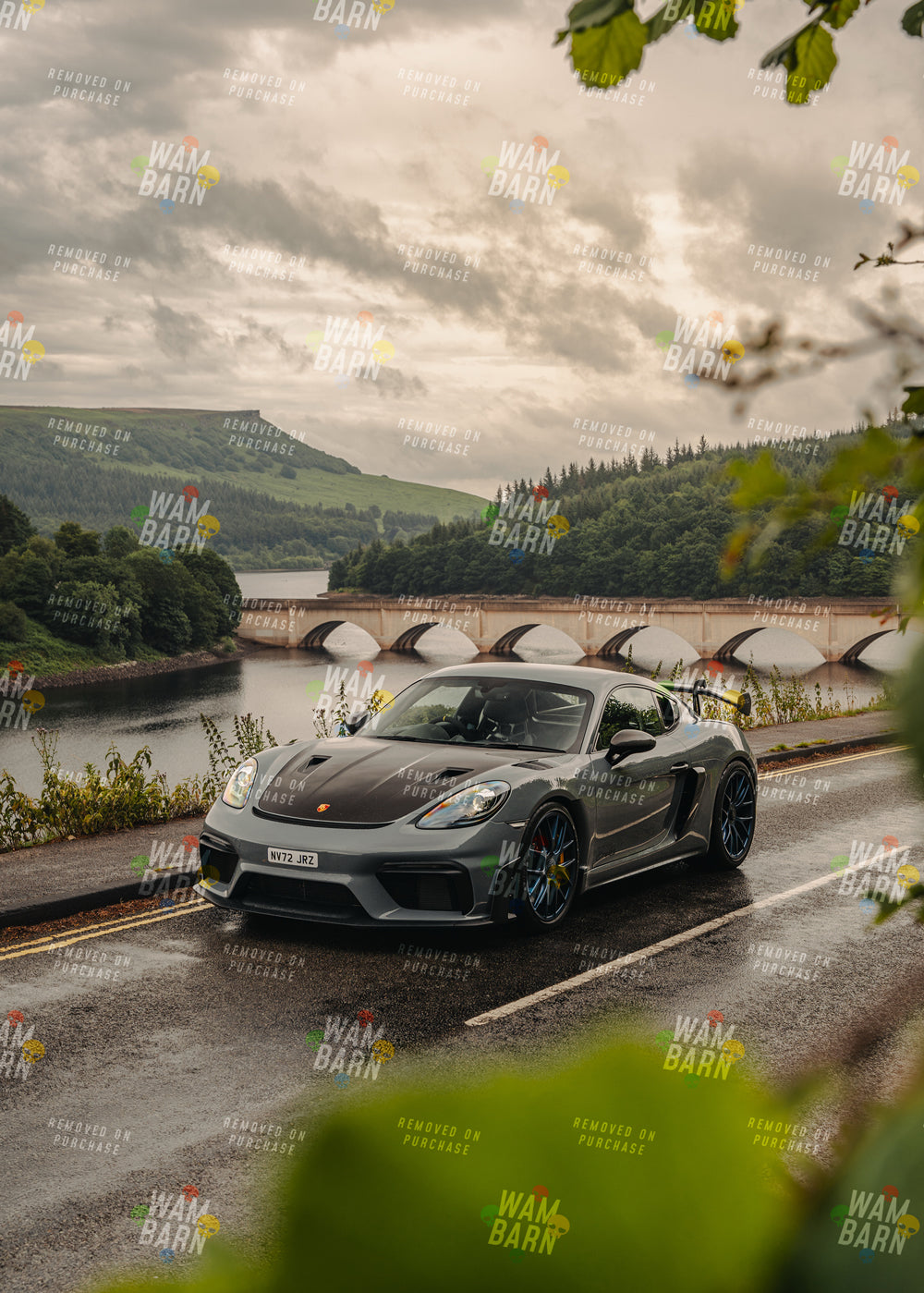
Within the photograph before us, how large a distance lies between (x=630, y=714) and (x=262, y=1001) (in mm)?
3692

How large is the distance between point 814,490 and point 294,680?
67.8 meters

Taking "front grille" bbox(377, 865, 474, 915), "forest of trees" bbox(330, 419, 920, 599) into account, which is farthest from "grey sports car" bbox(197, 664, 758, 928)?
"forest of trees" bbox(330, 419, 920, 599)

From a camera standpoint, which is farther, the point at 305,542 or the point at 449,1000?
the point at 305,542

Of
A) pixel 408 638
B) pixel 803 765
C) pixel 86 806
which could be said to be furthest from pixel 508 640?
pixel 86 806

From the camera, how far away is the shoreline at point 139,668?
72.2m

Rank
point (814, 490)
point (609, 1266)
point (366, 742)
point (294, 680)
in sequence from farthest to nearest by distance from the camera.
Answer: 1. point (294, 680)
2. point (366, 742)
3. point (814, 490)
4. point (609, 1266)

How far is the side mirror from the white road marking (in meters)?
1.25

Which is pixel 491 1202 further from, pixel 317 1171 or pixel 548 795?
pixel 548 795

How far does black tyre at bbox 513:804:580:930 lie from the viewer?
727cm

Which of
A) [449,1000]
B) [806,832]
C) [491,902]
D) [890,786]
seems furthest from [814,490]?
[806,832]

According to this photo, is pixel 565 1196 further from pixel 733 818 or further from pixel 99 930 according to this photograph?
pixel 733 818

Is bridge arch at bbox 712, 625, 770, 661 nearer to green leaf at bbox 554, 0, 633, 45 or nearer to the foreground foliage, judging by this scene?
green leaf at bbox 554, 0, 633, 45

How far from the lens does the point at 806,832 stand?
11312 mm

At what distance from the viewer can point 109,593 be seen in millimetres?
79312
